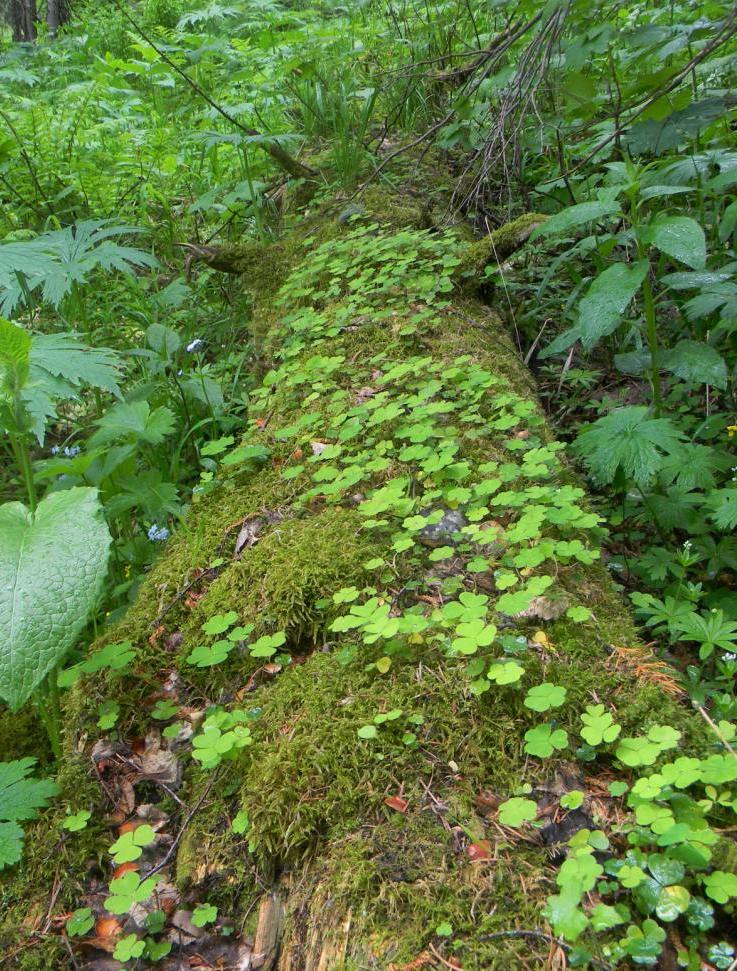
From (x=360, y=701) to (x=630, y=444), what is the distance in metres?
1.22

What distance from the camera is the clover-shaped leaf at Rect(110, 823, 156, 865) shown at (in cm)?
156

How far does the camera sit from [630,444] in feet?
7.39

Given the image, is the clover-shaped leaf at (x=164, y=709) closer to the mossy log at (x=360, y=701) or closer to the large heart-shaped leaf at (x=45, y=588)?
the mossy log at (x=360, y=701)

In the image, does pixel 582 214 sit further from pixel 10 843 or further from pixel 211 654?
pixel 10 843

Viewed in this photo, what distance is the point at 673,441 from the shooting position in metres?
2.24

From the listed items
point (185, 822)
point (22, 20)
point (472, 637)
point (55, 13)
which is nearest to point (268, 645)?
point (185, 822)

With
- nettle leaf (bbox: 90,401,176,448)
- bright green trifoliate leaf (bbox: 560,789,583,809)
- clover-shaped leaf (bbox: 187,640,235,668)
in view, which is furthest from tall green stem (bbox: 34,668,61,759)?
bright green trifoliate leaf (bbox: 560,789,583,809)

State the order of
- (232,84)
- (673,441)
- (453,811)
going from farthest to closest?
(232,84), (673,441), (453,811)

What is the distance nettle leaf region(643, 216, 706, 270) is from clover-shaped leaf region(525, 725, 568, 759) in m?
1.36

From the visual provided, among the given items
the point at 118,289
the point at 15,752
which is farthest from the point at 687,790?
the point at 118,289

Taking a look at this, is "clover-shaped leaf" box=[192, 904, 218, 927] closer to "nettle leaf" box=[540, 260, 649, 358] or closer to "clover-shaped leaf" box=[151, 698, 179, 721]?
"clover-shaped leaf" box=[151, 698, 179, 721]

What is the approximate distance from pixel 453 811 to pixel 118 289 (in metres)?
3.80

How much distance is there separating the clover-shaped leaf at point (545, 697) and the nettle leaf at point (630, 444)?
2.95 feet

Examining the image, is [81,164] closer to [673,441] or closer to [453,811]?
[673,441]
